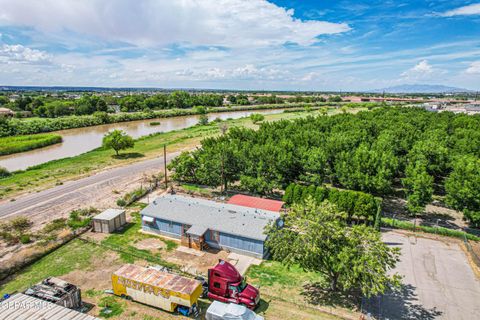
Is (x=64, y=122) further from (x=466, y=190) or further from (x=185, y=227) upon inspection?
(x=466, y=190)

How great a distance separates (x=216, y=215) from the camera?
27250mm

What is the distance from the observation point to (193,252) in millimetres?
25328

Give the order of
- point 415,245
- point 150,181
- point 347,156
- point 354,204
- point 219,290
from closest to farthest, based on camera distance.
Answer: point 219,290, point 415,245, point 354,204, point 347,156, point 150,181

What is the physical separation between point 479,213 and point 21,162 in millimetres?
71163

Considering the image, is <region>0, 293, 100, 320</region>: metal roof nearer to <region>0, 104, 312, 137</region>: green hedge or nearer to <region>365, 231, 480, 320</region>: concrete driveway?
<region>365, 231, 480, 320</region>: concrete driveway

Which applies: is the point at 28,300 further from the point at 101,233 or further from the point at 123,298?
the point at 101,233

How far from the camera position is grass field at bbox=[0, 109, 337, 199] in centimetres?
4271

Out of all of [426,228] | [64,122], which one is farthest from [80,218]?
[64,122]

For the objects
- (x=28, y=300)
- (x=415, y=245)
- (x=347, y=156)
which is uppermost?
(x=347, y=156)

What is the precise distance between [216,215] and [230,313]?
1195 cm

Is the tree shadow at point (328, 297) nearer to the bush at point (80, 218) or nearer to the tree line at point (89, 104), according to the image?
the bush at point (80, 218)

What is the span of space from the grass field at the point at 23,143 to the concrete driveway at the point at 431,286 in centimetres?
7251

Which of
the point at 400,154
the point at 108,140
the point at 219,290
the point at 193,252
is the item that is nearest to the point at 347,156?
the point at 400,154

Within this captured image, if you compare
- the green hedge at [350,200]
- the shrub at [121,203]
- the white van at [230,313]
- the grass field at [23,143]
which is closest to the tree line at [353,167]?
the green hedge at [350,200]
